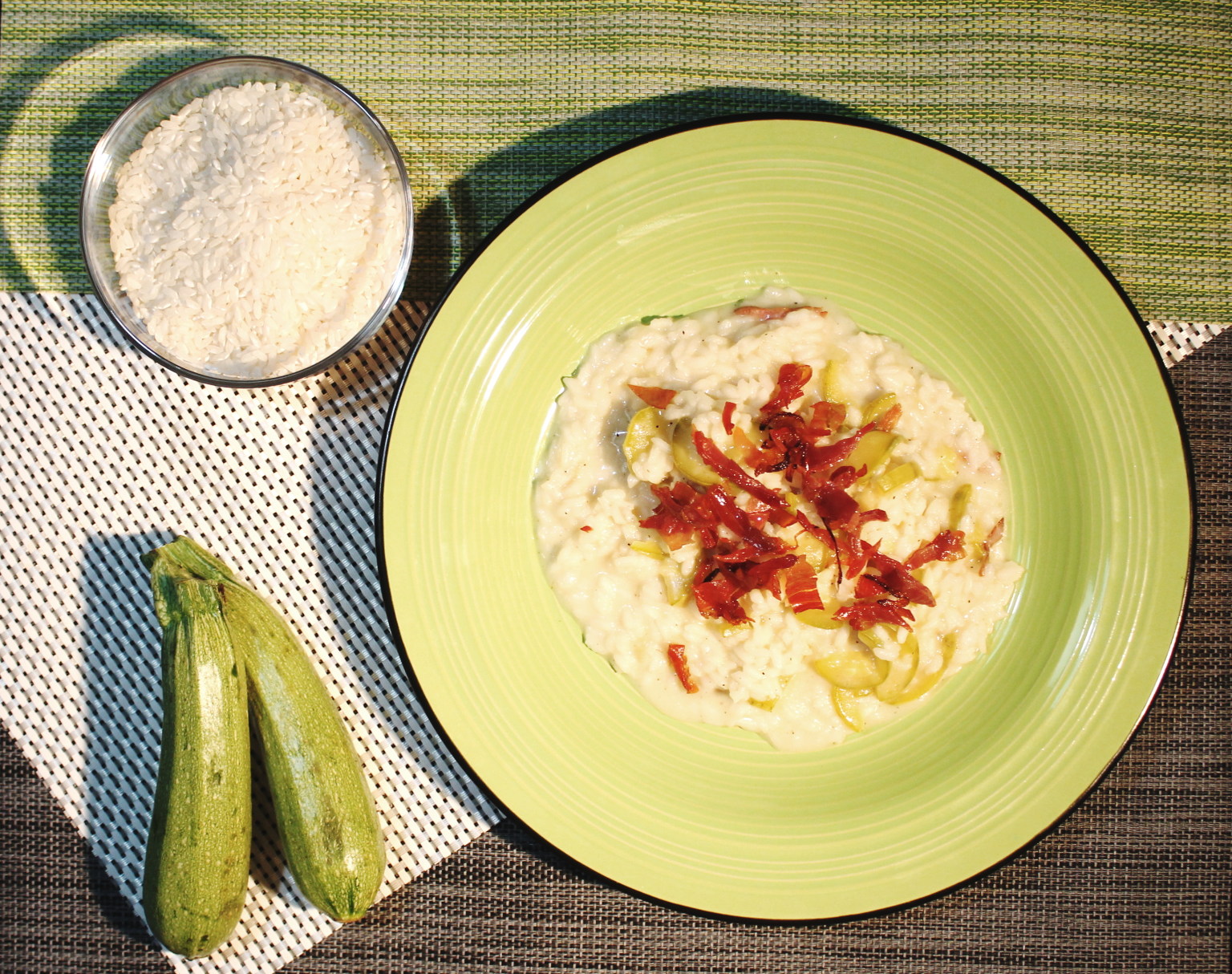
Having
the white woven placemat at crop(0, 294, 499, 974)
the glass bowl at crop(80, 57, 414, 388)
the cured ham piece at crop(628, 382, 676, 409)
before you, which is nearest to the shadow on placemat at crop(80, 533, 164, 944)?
the white woven placemat at crop(0, 294, 499, 974)

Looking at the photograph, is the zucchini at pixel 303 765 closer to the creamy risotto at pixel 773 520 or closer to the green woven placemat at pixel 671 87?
the creamy risotto at pixel 773 520

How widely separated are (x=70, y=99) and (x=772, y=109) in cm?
208

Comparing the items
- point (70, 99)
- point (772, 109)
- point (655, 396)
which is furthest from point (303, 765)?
point (772, 109)

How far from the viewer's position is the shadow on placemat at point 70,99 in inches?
92.5

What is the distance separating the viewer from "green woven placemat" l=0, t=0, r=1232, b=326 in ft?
7.62

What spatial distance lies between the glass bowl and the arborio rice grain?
23mm

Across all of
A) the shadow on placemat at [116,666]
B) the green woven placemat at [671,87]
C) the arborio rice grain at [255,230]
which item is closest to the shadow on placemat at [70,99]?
the green woven placemat at [671,87]

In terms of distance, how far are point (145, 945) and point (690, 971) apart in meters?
1.63

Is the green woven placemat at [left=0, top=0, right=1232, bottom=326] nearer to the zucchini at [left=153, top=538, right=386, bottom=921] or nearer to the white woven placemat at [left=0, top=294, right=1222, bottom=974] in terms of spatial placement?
the white woven placemat at [left=0, top=294, right=1222, bottom=974]

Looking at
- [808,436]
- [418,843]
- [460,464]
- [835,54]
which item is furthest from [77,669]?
[835,54]

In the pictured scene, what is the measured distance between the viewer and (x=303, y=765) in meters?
2.12

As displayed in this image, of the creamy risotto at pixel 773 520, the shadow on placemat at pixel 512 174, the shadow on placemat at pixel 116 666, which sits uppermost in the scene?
the shadow on placemat at pixel 512 174

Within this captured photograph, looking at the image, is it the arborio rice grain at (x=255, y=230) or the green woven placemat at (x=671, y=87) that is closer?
the arborio rice grain at (x=255, y=230)

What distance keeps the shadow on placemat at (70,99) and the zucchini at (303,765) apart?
1.00 m
